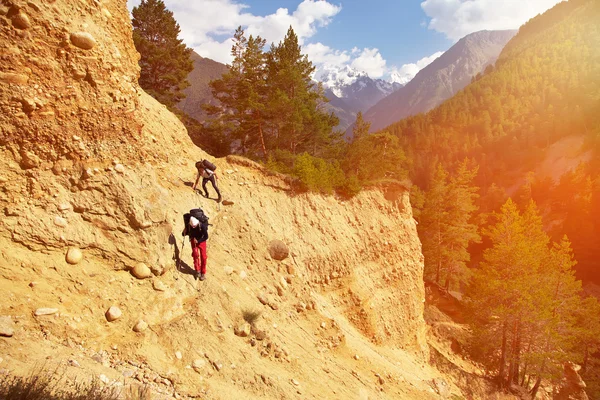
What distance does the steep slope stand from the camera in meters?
5.38

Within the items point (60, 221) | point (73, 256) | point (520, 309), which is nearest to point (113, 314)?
point (73, 256)

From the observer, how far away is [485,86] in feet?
266

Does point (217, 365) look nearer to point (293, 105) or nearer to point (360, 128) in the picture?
point (293, 105)

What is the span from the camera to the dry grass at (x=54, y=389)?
3.39m

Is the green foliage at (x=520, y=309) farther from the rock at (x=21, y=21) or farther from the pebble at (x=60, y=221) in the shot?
the rock at (x=21, y=21)

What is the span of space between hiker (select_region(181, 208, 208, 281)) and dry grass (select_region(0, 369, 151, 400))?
3.20 meters

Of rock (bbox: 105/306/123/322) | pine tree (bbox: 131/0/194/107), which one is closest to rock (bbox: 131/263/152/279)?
rock (bbox: 105/306/123/322)

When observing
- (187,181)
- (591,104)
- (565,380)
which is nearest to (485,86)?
(591,104)

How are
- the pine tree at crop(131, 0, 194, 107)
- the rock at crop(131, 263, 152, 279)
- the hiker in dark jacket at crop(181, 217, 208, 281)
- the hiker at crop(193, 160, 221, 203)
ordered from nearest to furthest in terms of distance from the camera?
the rock at crop(131, 263, 152, 279) → the hiker in dark jacket at crop(181, 217, 208, 281) → the hiker at crop(193, 160, 221, 203) → the pine tree at crop(131, 0, 194, 107)

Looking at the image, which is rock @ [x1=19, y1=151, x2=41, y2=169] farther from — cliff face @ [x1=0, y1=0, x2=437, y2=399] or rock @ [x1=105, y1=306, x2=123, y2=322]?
rock @ [x1=105, y1=306, x2=123, y2=322]

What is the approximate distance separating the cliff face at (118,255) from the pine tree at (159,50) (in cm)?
1422

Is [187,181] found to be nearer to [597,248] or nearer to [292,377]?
[292,377]

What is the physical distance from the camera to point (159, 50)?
21.8 m

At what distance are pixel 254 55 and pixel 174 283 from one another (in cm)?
2046
